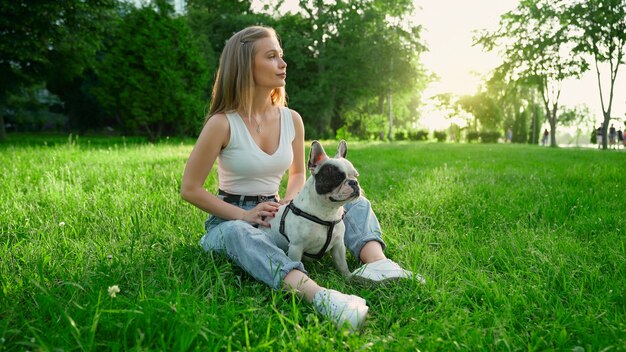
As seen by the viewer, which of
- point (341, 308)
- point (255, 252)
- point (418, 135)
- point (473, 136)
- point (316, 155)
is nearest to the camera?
point (341, 308)

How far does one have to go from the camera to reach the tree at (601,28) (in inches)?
722

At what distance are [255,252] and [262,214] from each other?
37 cm

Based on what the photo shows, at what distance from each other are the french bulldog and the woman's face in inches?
30.7

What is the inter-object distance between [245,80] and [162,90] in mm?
14780

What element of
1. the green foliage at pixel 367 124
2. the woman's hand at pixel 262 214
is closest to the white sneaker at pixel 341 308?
the woman's hand at pixel 262 214

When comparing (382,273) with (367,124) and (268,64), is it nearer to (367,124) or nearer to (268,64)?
(268,64)

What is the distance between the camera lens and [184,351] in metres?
1.67

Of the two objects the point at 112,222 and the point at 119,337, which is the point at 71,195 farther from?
the point at 119,337

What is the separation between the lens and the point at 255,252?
2.56 m

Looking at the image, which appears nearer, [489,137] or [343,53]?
[343,53]

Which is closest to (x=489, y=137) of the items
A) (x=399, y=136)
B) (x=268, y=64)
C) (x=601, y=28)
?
(x=399, y=136)

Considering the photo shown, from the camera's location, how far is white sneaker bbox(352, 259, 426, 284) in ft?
8.38

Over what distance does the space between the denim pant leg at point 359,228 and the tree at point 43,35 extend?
49.3 ft

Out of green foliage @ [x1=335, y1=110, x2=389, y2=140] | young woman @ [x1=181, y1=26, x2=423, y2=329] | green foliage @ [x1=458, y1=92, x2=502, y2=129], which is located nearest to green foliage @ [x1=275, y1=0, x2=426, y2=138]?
green foliage @ [x1=335, y1=110, x2=389, y2=140]
